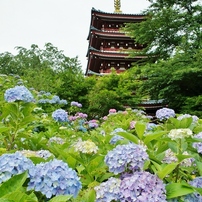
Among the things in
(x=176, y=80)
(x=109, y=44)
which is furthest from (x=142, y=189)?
(x=109, y=44)

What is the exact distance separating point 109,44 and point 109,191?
60.7ft

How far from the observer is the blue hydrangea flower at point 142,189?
1089mm

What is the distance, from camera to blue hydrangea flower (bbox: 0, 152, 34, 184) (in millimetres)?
1069

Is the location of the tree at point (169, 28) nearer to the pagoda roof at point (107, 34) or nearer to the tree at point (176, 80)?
the tree at point (176, 80)

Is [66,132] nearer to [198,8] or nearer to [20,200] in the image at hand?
[20,200]

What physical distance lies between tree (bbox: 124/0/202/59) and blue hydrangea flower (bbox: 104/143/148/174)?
12896mm

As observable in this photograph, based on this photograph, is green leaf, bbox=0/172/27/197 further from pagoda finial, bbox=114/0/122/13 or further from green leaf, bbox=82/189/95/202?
pagoda finial, bbox=114/0/122/13

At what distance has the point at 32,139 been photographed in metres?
1.85

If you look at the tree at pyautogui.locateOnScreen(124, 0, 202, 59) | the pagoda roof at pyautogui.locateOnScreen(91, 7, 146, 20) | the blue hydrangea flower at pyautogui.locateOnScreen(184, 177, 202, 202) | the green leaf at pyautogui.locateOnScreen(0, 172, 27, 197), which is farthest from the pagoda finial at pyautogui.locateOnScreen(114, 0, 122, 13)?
the green leaf at pyautogui.locateOnScreen(0, 172, 27, 197)

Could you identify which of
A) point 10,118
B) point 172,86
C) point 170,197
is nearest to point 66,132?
point 10,118

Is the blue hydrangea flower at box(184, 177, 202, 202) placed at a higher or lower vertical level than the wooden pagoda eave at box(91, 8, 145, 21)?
lower

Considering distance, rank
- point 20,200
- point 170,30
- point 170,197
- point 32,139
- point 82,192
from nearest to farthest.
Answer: point 20,200, point 170,197, point 82,192, point 32,139, point 170,30

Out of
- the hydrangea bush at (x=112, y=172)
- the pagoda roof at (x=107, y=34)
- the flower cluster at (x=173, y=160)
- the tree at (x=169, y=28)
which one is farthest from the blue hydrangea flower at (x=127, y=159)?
the pagoda roof at (x=107, y=34)

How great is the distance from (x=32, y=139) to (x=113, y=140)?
17.3 inches
